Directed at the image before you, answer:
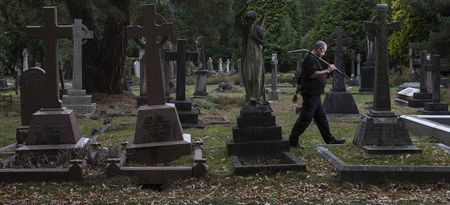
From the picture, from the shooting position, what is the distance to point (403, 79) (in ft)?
104

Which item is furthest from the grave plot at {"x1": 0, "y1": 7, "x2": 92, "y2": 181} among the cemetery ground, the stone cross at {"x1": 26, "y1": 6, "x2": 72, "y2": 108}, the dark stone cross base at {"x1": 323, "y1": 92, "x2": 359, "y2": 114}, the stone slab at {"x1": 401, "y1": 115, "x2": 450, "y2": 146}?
the dark stone cross base at {"x1": 323, "y1": 92, "x2": 359, "y2": 114}

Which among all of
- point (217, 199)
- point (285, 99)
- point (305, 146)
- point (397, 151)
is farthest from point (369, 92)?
point (217, 199)

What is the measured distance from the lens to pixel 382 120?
349 inches

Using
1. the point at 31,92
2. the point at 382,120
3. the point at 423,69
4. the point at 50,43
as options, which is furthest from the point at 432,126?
the point at 31,92

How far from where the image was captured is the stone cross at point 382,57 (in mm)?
8969

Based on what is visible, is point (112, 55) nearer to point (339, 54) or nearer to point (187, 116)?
point (187, 116)

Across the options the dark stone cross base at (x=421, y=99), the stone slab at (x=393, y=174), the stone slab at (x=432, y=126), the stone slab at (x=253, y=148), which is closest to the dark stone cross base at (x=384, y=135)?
the stone slab at (x=393, y=174)

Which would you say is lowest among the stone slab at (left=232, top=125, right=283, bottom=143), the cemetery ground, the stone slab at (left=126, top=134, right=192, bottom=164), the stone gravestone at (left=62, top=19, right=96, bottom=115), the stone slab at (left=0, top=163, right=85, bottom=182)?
the cemetery ground

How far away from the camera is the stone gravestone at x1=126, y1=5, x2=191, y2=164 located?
30.3 ft

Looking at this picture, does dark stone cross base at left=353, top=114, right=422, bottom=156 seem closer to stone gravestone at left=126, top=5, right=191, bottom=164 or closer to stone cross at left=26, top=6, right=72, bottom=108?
stone gravestone at left=126, top=5, right=191, bottom=164

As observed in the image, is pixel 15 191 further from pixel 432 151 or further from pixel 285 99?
pixel 285 99

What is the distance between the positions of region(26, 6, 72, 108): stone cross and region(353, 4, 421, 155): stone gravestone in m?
5.14

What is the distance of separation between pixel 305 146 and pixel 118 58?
1215cm

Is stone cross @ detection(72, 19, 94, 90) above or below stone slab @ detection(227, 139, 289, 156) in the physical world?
above
